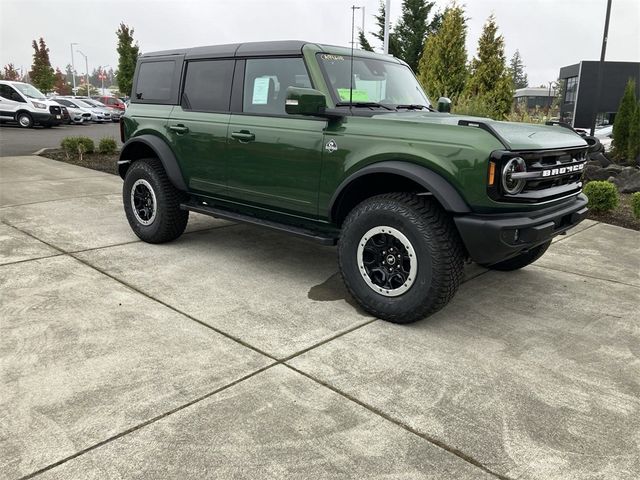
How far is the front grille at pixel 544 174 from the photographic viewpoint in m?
3.23

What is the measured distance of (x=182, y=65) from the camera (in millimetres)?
5121

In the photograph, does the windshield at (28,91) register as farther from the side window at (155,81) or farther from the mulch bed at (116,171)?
the side window at (155,81)

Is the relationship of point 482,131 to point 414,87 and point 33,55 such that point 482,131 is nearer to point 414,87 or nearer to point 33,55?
point 414,87

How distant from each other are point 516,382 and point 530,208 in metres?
1.13

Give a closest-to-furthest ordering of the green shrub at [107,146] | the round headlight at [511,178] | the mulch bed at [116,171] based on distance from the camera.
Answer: the round headlight at [511,178], the mulch bed at [116,171], the green shrub at [107,146]

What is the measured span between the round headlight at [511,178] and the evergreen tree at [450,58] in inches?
449

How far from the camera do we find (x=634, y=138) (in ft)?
40.7

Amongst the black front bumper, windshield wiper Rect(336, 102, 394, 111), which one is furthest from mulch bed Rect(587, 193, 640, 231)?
windshield wiper Rect(336, 102, 394, 111)

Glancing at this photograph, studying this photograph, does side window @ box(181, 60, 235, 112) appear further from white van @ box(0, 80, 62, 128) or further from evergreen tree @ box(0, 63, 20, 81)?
evergreen tree @ box(0, 63, 20, 81)

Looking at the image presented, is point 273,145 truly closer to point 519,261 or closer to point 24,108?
point 519,261

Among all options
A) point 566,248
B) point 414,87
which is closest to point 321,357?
point 414,87

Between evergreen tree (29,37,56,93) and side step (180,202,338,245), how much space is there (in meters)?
45.7

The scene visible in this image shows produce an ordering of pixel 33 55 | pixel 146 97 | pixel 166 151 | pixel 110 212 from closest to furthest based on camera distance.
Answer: pixel 166 151, pixel 146 97, pixel 110 212, pixel 33 55

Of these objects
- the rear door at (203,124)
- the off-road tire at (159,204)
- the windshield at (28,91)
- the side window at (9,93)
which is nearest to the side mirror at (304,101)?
the rear door at (203,124)
